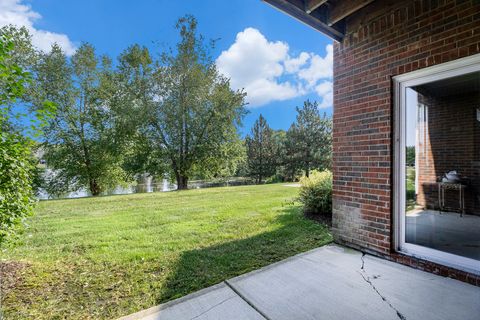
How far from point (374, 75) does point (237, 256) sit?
2997mm

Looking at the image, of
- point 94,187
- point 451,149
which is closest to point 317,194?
point 451,149

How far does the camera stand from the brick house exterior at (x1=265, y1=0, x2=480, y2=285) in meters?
2.47

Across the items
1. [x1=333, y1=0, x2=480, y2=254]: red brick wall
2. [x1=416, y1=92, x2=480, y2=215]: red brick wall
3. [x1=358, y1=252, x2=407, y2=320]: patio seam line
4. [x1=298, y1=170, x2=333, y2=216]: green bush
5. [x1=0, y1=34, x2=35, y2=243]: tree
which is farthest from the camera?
[x1=298, y1=170, x2=333, y2=216]: green bush

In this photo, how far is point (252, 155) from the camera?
2833cm

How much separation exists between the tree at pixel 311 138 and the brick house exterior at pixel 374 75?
70.5 ft

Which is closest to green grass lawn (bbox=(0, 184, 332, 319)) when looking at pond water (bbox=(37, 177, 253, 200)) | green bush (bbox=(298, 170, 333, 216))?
green bush (bbox=(298, 170, 333, 216))

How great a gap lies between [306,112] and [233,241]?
22378 millimetres

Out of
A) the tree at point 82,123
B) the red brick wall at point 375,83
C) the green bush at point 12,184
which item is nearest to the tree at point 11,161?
the green bush at point 12,184

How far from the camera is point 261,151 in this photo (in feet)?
92.3

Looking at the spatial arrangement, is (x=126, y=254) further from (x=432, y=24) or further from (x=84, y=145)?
(x=84, y=145)

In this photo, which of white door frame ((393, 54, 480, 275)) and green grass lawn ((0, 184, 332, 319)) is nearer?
green grass lawn ((0, 184, 332, 319))

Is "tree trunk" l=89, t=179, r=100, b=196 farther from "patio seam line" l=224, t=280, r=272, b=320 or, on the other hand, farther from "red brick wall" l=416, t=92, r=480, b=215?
"red brick wall" l=416, t=92, r=480, b=215

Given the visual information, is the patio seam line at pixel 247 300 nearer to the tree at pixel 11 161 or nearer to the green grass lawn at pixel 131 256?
the green grass lawn at pixel 131 256

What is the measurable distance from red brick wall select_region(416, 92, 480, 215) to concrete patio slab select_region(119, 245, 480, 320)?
3.52 ft
